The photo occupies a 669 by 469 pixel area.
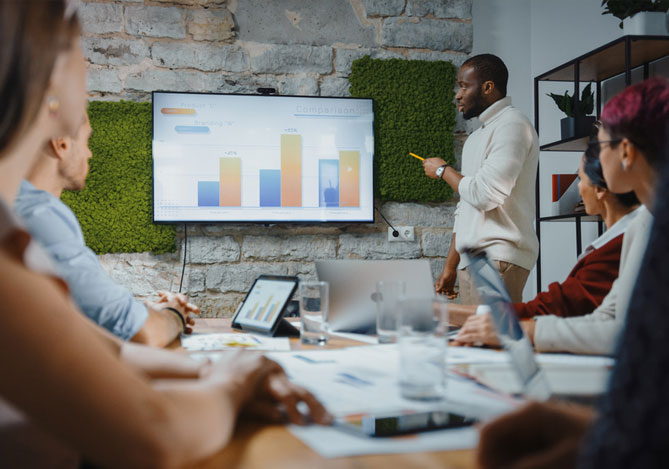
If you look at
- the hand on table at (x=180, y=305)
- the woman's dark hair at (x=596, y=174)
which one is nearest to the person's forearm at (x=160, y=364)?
the hand on table at (x=180, y=305)

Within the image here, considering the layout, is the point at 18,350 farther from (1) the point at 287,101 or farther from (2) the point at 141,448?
(1) the point at 287,101

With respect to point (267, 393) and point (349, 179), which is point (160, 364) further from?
point (349, 179)

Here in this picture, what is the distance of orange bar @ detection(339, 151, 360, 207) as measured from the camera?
340 centimetres

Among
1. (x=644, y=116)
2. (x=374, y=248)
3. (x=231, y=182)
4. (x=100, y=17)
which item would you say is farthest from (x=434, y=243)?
(x=100, y=17)

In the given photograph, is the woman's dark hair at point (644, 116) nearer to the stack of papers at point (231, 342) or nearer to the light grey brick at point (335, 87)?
the stack of papers at point (231, 342)

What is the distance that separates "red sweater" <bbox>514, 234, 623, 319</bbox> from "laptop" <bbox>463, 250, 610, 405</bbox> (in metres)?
0.79

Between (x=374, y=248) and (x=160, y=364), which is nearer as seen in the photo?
(x=160, y=364)

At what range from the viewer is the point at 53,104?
716 mm

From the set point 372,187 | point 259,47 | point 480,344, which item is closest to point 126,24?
point 259,47

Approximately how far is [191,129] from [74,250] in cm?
207

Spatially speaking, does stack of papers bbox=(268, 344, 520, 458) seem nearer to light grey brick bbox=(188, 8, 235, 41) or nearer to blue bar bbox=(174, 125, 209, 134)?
blue bar bbox=(174, 125, 209, 134)

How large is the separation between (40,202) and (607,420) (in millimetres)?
1223

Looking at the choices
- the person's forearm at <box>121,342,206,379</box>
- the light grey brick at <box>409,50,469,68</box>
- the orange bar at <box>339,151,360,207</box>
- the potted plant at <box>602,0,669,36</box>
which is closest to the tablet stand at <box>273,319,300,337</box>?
the person's forearm at <box>121,342,206,379</box>

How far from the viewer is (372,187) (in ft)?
11.2
